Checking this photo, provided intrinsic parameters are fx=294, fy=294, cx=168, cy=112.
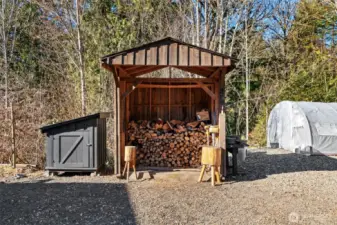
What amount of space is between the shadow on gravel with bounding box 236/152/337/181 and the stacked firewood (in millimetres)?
1173

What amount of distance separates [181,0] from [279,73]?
5.62 metres

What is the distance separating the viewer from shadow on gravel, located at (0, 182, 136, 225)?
3580 mm

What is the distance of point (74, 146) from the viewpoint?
593 centimetres

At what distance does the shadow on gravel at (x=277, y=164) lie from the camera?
6.44m

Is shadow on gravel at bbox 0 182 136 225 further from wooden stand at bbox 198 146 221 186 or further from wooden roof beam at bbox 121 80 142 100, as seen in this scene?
wooden roof beam at bbox 121 80 142 100

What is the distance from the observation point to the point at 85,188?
506 cm

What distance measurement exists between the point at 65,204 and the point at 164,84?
3948mm

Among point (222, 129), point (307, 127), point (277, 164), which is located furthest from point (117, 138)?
point (307, 127)

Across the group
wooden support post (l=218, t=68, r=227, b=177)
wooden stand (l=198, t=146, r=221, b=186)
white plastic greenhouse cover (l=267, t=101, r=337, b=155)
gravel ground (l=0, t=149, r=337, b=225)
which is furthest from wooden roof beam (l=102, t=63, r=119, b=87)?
white plastic greenhouse cover (l=267, t=101, r=337, b=155)

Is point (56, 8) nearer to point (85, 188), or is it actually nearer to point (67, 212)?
Result: point (85, 188)

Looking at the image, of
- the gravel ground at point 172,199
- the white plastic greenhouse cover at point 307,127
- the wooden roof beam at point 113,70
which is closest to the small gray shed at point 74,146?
the gravel ground at point 172,199

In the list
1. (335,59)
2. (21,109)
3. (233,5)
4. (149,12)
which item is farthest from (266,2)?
(21,109)

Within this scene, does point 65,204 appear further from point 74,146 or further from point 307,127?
point 307,127

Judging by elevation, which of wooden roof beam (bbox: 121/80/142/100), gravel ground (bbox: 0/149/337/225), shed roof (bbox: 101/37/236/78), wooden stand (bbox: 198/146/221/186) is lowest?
gravel ground (bbox: 0/149/337/225)
